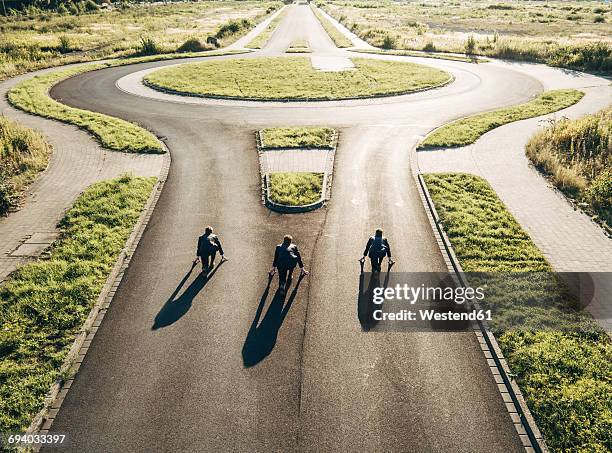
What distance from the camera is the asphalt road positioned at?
21.5ft

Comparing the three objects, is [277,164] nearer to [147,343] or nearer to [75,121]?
[147,343]

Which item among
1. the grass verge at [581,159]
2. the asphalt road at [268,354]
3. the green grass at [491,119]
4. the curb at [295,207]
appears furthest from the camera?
the green grass at [491,119]

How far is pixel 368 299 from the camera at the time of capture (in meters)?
9.41

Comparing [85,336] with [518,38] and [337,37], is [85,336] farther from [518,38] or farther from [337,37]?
[518,38]

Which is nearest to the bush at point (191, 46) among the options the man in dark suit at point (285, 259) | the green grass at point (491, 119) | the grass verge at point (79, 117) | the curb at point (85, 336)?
the grass verge at point (79, 117)

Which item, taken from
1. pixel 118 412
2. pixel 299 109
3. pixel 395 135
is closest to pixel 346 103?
pixel 299 109

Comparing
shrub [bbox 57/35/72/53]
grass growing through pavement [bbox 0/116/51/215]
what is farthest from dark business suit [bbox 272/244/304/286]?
shrub [bbox 57/35/72/53]

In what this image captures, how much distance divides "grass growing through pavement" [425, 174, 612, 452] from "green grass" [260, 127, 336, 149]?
26.5 ft

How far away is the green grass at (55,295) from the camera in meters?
7.30

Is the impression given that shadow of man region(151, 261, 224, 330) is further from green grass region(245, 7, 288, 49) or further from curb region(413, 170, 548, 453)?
green grass region(245, 7, 288, 49)

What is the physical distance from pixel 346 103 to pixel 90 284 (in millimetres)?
18622

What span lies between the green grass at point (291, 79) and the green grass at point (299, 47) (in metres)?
7.26

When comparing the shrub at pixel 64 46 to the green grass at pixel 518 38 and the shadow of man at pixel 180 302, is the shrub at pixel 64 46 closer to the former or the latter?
the green grass at pixel 518 38

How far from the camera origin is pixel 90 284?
989 centimetres
